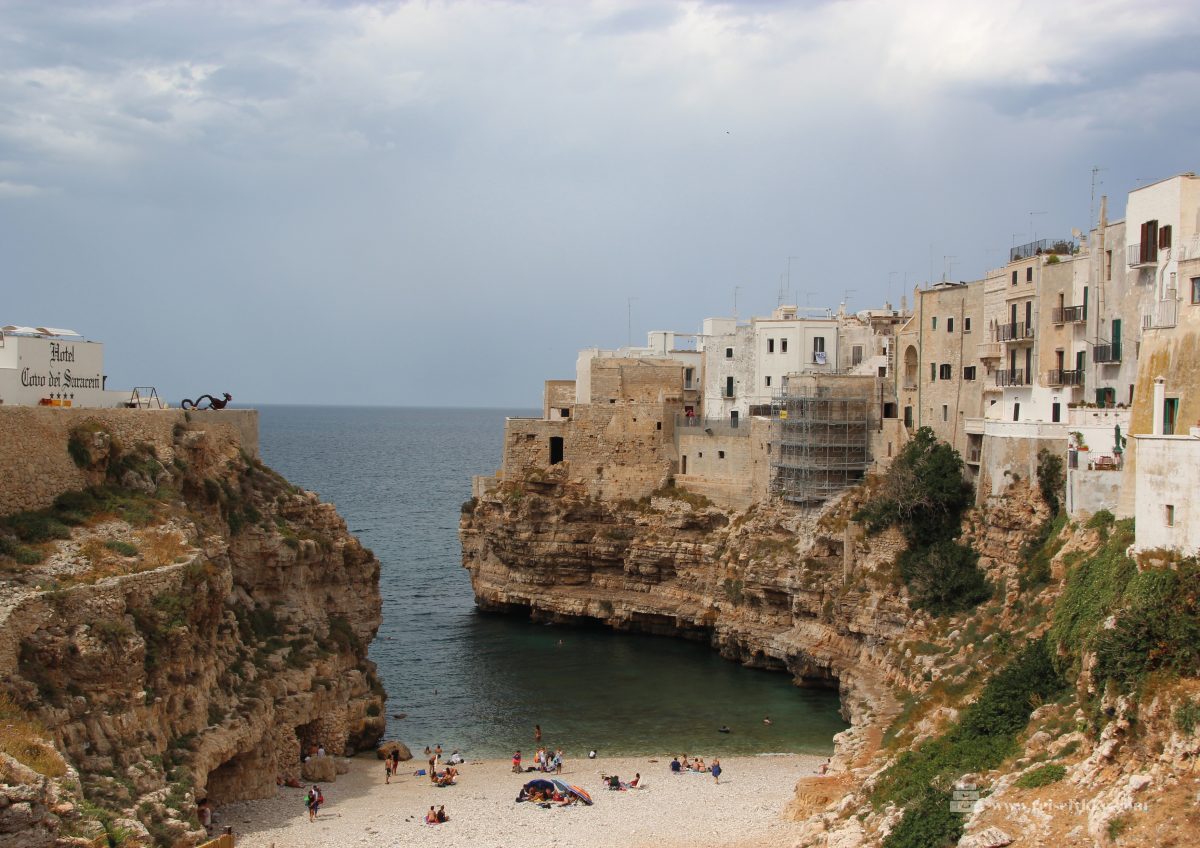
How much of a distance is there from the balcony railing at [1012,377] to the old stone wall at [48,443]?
2690 centimetres

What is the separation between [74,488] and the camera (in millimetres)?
31094

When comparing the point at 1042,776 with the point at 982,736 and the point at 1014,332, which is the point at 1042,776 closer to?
the point at 982,736

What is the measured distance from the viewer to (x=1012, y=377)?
43125 millimetres

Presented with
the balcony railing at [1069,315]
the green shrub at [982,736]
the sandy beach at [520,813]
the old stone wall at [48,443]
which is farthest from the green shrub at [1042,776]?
the old stone wall at [48,443]

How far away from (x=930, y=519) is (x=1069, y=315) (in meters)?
8.36

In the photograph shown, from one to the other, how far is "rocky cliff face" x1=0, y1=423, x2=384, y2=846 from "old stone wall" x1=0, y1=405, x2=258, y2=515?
38 centimetres

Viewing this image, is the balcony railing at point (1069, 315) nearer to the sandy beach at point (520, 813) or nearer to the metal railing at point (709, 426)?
the sandy beach at point (520, 813)

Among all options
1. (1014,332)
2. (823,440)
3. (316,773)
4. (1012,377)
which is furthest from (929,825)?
(823,440)

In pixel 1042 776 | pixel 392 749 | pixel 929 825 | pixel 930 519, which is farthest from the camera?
pixel 930 519

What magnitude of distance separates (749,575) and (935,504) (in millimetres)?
8936

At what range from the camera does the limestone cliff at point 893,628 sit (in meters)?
20.5

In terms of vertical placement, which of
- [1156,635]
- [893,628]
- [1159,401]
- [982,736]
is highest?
[1159,401]

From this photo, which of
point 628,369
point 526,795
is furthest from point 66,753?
point 628,369

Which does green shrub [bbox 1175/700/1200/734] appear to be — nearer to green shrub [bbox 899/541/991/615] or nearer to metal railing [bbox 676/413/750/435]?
green shrub [bbox 899/541/991/615]
